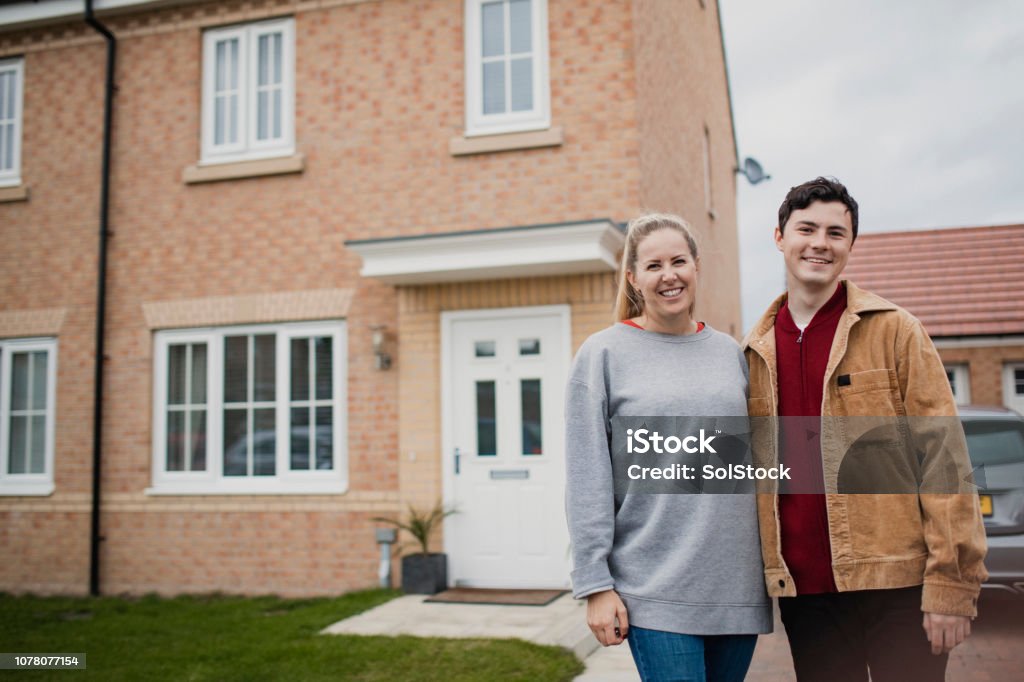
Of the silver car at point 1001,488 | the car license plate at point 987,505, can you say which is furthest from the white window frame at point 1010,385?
the car license plate at point 987,505

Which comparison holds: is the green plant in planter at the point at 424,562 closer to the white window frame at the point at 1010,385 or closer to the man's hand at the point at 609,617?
the man's hand at the point at 609,617

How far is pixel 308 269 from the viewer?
8.89m

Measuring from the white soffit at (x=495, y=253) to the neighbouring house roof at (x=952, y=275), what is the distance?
27.9ft

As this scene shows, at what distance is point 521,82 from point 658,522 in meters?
6.79

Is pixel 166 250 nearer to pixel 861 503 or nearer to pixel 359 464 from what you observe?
pixel 359 464

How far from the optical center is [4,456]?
32.6ft

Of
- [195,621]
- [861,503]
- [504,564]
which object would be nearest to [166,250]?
[195,621]

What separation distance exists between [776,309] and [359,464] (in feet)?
21.2

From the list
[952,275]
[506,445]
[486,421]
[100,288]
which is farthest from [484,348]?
[952,275]

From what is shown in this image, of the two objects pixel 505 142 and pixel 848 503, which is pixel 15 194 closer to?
pixel 505 142

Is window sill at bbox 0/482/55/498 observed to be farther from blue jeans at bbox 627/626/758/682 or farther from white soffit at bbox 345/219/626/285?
blue jeans at bbox 627/626/758/682

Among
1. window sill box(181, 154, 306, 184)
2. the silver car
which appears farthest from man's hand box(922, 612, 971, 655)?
window sill box(181, 154, 306, 184)

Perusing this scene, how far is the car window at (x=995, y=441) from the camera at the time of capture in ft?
19.9

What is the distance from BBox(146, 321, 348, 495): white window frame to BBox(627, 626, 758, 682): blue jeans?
21.6 feet
